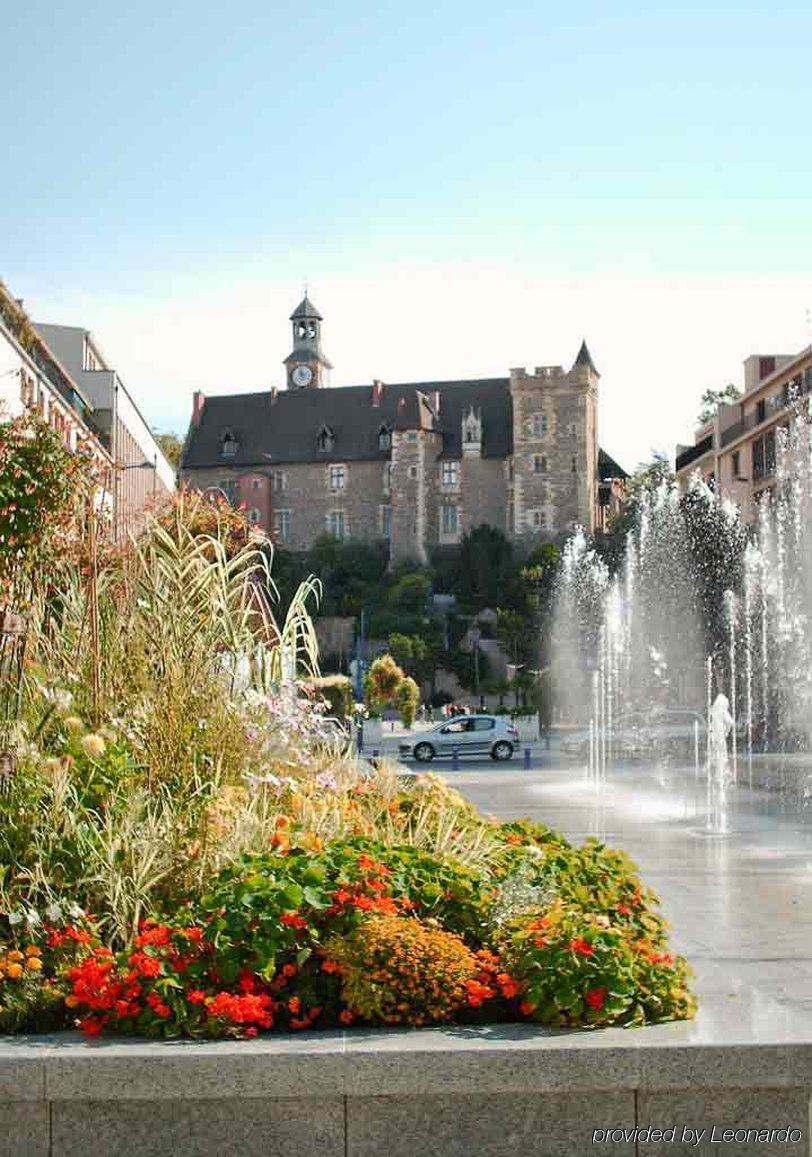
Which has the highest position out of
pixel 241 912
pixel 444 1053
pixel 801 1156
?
pixel 241 912

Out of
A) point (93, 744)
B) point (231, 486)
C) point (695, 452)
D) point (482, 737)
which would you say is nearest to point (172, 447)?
point (231, 486)

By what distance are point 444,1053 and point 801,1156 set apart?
1.26 m

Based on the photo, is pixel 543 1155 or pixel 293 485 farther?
pixel 293 485

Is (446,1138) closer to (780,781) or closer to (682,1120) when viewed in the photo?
(682,1120)

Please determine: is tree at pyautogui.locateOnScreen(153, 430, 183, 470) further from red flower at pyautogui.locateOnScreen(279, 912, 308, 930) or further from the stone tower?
red flower at pyautogui.locateOnScreen(279, 912, 308, 930)

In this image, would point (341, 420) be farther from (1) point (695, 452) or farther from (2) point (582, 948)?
(2) point (582, 948)

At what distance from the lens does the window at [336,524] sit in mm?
113750

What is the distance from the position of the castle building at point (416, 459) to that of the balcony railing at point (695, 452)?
15.8 metres

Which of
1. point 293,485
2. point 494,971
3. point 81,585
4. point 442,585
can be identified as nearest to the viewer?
point 494,971

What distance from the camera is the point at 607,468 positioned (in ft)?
383

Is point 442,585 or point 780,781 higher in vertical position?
point 442,585

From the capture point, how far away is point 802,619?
154 feet

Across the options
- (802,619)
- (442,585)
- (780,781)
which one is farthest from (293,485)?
(780,781)

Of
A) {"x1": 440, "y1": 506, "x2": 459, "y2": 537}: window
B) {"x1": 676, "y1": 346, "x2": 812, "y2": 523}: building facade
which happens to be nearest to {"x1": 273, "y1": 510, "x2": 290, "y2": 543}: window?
{"x1": 440, "y1": 506, "x2": 459, "y2": 537}: window
